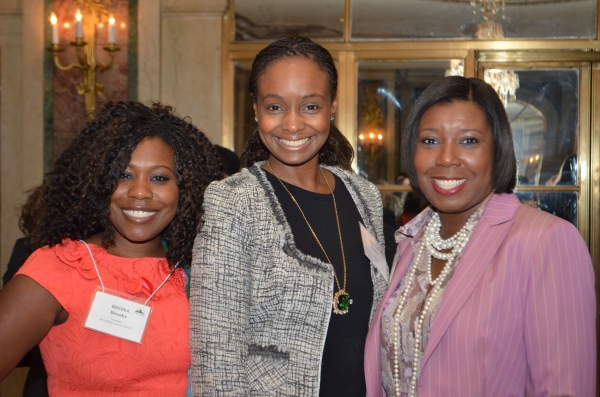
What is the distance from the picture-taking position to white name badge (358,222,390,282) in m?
1.98

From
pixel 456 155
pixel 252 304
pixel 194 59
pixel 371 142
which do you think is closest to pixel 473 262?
pixel 456 155

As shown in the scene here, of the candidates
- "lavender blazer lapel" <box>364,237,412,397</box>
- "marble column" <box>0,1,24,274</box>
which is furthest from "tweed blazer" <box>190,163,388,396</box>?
"marble column" <box>0,1,24,274</box>

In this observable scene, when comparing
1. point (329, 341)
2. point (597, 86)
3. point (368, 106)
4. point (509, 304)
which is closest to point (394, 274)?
point (329, 341)

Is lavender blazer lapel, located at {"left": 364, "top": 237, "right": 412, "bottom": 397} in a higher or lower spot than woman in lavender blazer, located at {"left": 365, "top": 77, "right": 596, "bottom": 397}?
lower

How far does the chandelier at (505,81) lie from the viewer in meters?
4.62

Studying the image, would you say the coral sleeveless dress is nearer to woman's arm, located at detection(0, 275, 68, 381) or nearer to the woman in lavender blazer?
woman's arm, located at detection(0, 275, 68, 381)

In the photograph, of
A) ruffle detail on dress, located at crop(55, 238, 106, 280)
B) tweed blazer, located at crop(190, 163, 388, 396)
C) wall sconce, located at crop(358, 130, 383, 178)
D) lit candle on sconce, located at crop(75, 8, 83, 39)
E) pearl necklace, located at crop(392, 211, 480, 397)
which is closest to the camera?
tweed blazer, located at crop(190, 163, 388, 396)

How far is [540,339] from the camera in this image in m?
1.59

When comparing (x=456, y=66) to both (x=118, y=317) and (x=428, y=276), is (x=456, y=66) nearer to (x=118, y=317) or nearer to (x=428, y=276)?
(x=428, y=276)

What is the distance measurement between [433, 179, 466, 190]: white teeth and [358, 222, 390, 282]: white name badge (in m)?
0.27

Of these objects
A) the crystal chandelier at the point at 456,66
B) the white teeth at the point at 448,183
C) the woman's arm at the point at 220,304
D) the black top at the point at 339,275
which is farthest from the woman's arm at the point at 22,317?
the crystal chandelier at the point at 456,66

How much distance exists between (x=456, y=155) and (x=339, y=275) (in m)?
0.48

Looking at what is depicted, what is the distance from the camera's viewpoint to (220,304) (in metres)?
1.68

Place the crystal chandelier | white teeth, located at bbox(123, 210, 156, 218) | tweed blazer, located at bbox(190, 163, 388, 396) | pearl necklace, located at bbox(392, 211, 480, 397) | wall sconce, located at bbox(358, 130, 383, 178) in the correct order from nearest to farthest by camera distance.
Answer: tweed blazer, located at bbox(190, 163, 388, 396), pearl necklace, located at bbox(392, 211, 480, 397), white teeth, located at bbox(123, 210, 156, 218), the crystal chandelier, wall sconce, located at bbox(358, 130, 383, 178)
